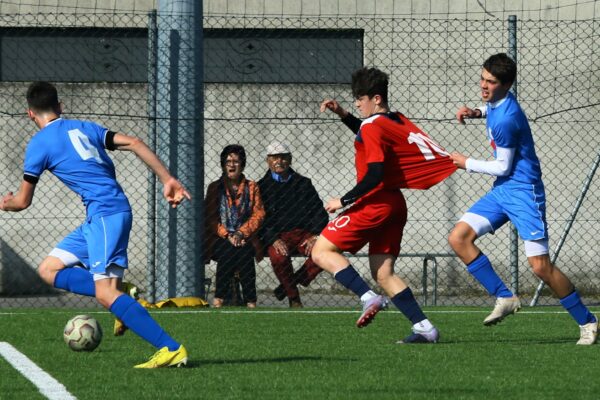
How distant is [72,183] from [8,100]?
800 cm

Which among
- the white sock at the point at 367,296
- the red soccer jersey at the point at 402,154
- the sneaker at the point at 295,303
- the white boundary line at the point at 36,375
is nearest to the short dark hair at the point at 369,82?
the red soccer jersey at the point at 402,154

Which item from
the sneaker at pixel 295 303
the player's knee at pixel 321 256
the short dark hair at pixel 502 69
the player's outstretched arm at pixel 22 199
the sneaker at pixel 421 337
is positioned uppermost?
the short dark hair at pixel 502 69

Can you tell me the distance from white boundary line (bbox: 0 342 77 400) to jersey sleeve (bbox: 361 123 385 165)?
2.35 m

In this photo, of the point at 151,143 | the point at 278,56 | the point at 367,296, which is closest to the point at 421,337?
the point at 367,296

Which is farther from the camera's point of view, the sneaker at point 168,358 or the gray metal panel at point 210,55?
the gray metal panel at point 210,55

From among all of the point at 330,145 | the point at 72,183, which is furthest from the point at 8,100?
the point at 72,183

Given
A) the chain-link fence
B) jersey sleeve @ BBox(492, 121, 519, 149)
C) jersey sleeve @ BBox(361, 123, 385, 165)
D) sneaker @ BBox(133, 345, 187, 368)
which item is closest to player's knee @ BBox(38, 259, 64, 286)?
sneaker @ BBox(133, 345, 187, 368)

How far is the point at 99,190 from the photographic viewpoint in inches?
272

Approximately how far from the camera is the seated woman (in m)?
12.4

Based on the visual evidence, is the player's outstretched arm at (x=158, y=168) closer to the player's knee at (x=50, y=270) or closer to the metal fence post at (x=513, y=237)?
the player's knee at (x=50, y=270)

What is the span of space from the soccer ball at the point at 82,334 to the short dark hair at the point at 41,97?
127 centimetres

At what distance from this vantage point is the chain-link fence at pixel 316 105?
14594 millimetres

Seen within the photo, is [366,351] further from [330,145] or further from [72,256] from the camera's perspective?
[330,145]

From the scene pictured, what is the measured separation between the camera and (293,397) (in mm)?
5793
